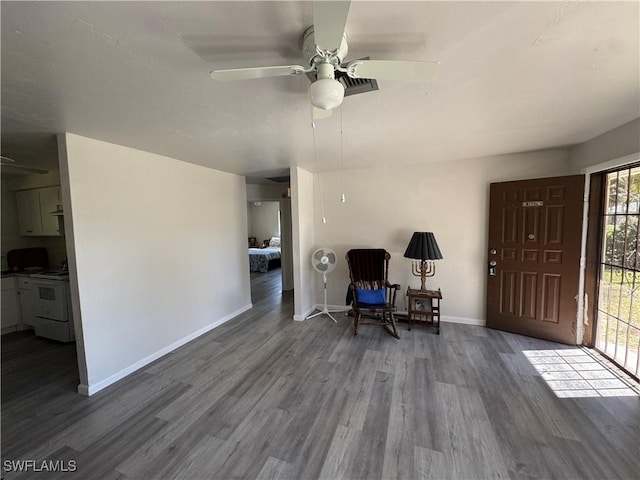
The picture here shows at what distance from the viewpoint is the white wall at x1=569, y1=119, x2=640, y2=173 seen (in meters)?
2.12

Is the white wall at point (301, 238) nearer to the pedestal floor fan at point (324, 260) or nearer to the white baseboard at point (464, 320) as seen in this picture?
the pedestal floor fan at point (324, 260)

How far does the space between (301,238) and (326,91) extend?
2783 mm

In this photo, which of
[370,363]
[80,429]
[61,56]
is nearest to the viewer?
[61,56]

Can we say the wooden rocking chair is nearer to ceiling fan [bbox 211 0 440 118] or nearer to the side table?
the side table

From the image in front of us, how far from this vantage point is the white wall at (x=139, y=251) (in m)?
2.19

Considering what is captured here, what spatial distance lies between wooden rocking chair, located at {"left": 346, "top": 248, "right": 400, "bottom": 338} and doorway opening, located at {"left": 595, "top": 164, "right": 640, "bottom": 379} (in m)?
2.04

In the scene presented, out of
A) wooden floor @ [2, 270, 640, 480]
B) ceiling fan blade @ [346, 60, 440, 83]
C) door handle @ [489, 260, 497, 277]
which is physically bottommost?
wooden floor @ [2, 270, 640, 480]

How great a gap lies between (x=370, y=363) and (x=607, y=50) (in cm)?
269

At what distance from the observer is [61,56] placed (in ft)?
3.75

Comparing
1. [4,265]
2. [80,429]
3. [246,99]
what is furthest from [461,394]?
[4,265]

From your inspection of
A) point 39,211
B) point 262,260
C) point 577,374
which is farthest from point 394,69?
point 262,260

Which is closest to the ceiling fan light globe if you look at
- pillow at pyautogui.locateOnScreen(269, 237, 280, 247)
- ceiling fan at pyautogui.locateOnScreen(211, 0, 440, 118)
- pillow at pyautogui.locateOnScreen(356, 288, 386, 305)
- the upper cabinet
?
ceiling fan at pyautogui.locateOnScreen(211, 0, 440, 118)

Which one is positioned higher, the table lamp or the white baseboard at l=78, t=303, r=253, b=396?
the table lamp

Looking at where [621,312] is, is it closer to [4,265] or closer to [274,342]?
[274,342]
